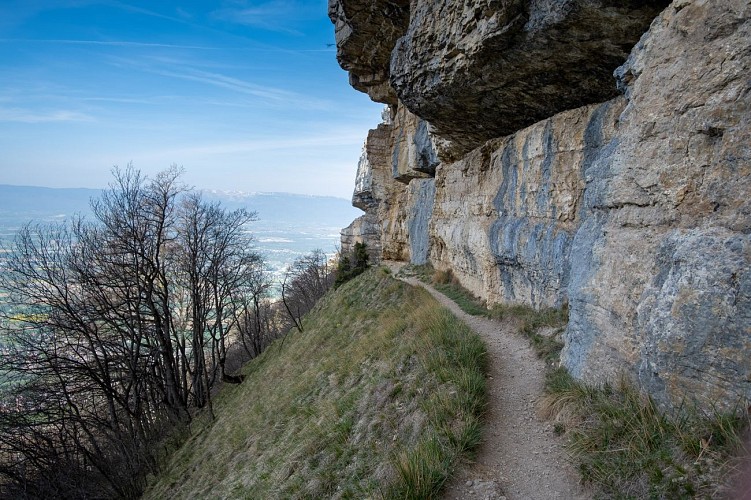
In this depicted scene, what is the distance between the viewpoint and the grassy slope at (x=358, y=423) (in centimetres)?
438

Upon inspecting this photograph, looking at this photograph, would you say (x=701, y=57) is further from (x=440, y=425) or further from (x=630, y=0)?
(x=440, y=425)

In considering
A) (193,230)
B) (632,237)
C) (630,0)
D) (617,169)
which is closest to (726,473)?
(632,237)

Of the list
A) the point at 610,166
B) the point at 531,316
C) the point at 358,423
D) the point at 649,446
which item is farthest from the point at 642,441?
the point at 531,316

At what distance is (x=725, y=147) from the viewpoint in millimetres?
3510

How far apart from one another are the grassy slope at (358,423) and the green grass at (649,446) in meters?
1.21

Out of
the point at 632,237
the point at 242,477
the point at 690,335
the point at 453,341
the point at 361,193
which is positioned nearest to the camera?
the point at 690,335

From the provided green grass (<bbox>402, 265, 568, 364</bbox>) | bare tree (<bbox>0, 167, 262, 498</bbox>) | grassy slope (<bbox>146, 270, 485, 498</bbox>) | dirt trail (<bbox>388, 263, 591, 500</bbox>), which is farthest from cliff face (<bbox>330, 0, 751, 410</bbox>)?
bare tree (<bbox>0, 167, 262, 498</bbox>)

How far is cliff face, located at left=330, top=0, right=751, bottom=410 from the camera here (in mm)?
3379

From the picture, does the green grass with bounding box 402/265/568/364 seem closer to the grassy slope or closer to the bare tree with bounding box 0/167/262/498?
the grassy slope

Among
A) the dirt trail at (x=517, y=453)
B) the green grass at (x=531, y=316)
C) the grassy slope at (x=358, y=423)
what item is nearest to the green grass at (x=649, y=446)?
the dirt trail at (x=517, y=453)

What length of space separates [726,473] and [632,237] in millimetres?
2548

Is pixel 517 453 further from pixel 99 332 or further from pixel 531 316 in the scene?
pixel 99 332

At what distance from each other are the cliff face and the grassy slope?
186cm

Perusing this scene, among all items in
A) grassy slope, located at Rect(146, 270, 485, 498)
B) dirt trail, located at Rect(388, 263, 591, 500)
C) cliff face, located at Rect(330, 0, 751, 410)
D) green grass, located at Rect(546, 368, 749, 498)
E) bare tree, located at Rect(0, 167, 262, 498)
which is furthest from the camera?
bare tree, located at Rect(0, 167, 262, 498)
